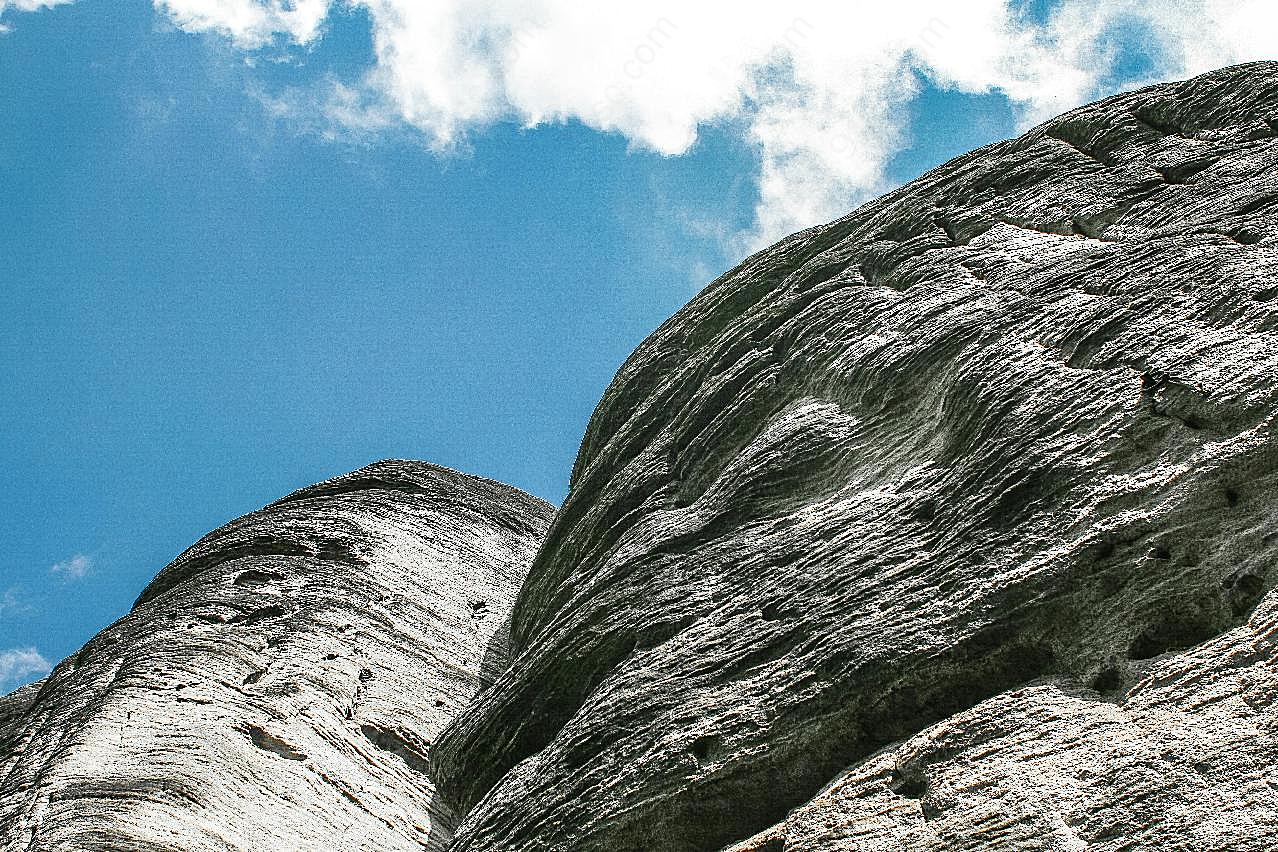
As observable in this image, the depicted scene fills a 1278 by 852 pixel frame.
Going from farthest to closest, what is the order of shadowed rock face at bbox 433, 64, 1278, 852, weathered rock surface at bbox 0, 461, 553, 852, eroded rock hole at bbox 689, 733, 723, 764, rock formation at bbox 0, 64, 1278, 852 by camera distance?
weathered rock surface at bbox 0, 461, 553, 852
eroded rock hole at bbox 689, 733, 723, 764
shadowed rock face at bbox 433, 64, 1278, 852
rock formation at bbox 0, 64, 1278, 852

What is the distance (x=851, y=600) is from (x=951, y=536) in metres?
0.77

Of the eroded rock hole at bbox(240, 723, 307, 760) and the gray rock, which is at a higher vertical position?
the eroded rock hole at bbox(240, 723, 307, 760)

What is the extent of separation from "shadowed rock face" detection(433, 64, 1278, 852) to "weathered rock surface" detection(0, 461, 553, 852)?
1.24m

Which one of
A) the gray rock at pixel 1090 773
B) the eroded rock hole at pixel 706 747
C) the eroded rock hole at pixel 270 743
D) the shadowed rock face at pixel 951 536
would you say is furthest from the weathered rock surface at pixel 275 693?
the gray rock at pixel 1090 773

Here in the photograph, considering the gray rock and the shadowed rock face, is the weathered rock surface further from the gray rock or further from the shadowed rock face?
the gray rock

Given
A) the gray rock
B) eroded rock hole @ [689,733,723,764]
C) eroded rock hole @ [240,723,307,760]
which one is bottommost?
the gray rock

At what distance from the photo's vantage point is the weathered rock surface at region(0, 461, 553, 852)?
31.3 ft

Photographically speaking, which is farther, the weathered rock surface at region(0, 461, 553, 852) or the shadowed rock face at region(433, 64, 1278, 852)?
the weathered rock surface at region(0, 461, 553, 852)

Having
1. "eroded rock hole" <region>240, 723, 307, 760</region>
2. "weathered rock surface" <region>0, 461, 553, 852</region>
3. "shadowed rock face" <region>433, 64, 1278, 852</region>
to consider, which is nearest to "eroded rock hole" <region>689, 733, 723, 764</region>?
"shadowed rock face" <region>433, 64, 1278, 852</region>

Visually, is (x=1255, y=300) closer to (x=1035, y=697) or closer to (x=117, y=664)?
(x=1035, y=697)

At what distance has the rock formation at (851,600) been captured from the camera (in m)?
6.35

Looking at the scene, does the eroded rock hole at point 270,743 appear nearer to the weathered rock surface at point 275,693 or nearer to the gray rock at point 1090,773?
the weathered rock surface at point 275,693

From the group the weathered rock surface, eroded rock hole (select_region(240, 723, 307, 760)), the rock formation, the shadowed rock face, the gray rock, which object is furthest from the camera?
eroded rock hole (select_region(240, 723, 307, 760))

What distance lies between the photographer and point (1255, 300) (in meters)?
8.02
